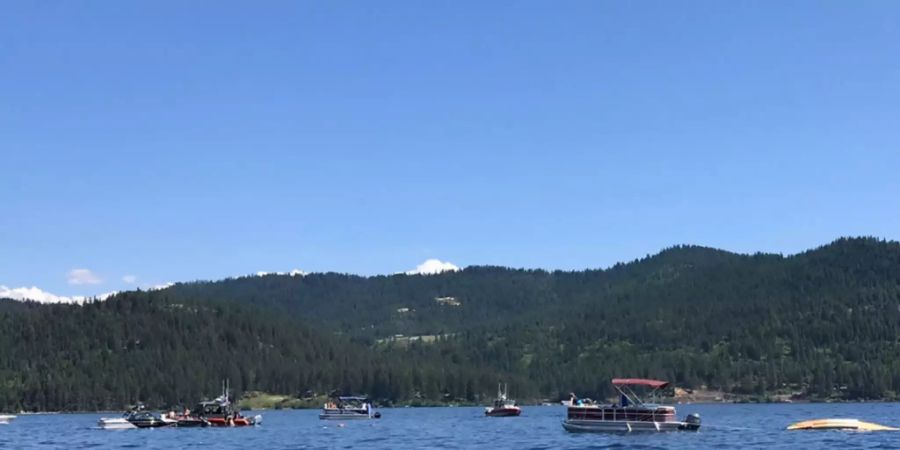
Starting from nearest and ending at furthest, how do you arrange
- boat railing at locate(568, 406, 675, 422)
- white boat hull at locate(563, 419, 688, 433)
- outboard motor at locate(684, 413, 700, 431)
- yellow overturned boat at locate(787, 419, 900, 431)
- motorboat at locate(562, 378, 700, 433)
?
white boat hull at locate(563, 419, 688, 433)
motorboat at locate(562, 378, 700, 433)
boat railing at locate(568, 406, 675, 422)
outboard motor at locate(684, 413, 700, 431)
yellow overturned boat at locate(787, 419, 900, 431)

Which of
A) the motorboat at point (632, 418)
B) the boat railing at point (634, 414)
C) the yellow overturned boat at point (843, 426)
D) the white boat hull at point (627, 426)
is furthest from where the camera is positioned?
the yellow overturned boat at point (843, 426)

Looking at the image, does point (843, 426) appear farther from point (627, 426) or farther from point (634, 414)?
point (627, 426)

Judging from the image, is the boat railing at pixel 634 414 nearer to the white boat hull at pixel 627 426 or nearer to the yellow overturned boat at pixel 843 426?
the white boat hull at pixel 627 426

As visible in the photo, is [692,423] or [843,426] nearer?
[692,423]

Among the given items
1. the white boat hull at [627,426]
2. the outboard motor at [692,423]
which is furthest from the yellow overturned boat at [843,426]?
the white boat hull at [627,426]

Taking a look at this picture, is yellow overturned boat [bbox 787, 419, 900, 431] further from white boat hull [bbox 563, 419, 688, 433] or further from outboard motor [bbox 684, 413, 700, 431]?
white boat hull [bbox 563, 419, 688, 433]

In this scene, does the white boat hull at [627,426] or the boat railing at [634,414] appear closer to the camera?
the white boat hull at [627,426]

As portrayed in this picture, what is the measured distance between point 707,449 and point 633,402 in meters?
35.9

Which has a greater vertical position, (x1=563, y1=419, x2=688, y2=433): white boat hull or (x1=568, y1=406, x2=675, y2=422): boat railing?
(x1=568, y1=406, x2=675, y2=422): boat railing

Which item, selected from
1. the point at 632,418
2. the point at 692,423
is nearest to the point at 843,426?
the point at 692,423

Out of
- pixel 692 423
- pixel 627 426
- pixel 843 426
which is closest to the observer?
pixel 627 426

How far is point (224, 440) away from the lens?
580ft

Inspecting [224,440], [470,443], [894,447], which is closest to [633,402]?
[470,443]

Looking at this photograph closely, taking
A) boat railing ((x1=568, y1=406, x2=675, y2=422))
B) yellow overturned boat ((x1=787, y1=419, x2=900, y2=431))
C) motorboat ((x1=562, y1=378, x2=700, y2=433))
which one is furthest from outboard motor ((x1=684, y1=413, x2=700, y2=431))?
yellow overturned boat ((x1=787, y1=419, x2=900, y2=431))
